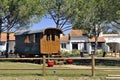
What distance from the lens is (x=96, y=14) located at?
43.7m

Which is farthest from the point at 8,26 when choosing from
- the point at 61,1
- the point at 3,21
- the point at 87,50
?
the point at 87,50

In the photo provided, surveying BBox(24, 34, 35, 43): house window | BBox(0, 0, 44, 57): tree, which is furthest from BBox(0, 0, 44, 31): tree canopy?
BBox(24, 34, 35, 43): house window

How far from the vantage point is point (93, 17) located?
4841 centimetres

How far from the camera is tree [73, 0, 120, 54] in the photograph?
→ 34.0m

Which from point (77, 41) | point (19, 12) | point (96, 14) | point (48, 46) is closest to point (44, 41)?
point (48, 46)

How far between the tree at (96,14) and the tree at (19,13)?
6.11 metres

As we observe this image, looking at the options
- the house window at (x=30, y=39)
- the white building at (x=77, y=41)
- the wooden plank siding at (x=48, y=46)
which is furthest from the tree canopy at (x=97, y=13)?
the white building at (x=77, y=41)

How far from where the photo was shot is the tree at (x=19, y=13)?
1618 inches

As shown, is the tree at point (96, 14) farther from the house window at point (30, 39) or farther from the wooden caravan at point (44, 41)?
the house window at point (30, 39)

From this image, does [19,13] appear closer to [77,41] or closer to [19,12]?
[19,12]

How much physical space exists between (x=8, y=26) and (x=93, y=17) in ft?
36.5

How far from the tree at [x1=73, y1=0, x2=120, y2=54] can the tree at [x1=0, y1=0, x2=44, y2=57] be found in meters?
6.11

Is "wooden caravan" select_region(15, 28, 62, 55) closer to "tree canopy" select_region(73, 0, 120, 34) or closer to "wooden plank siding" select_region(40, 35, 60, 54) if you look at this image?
"wooden plank siding" select_region(40, 35, 60, 54)

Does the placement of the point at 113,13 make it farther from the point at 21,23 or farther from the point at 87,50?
the point at 87,50
